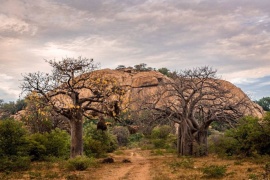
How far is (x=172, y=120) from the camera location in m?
20.8

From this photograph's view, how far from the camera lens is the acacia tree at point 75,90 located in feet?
51.0

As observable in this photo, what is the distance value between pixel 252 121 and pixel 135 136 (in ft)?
79.7

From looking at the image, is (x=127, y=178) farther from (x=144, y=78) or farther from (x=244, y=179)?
(x=144, y=78)

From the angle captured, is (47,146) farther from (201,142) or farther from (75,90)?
(201,142)

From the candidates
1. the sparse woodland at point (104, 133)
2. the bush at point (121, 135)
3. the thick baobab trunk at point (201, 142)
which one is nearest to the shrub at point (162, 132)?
the bush at point (121, 135)

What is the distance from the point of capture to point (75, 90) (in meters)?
16.2

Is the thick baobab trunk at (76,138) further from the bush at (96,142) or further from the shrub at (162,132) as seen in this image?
the shrub at (162,132)

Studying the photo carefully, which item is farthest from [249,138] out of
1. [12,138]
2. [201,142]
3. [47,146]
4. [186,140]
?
Result: [12,138]

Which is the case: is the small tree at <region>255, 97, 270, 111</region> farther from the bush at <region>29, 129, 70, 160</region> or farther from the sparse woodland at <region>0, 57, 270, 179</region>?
the bush at <region>29, 129, 70, 160</region>

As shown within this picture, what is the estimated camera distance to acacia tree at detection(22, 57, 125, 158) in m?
15.5

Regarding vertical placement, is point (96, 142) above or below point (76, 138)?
below

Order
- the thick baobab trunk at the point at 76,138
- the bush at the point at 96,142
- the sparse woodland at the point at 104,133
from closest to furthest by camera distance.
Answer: the sparse woodland at the point at 104,133, the thick baobab trunk at the point at 76,138, the bush at the point at 96,142

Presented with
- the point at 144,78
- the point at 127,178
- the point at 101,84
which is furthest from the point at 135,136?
the point at 127,178

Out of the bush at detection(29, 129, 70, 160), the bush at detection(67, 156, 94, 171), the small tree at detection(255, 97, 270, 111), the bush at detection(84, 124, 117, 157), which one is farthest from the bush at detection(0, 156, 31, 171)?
the small tree at detection(255, 97, 270, 111)
